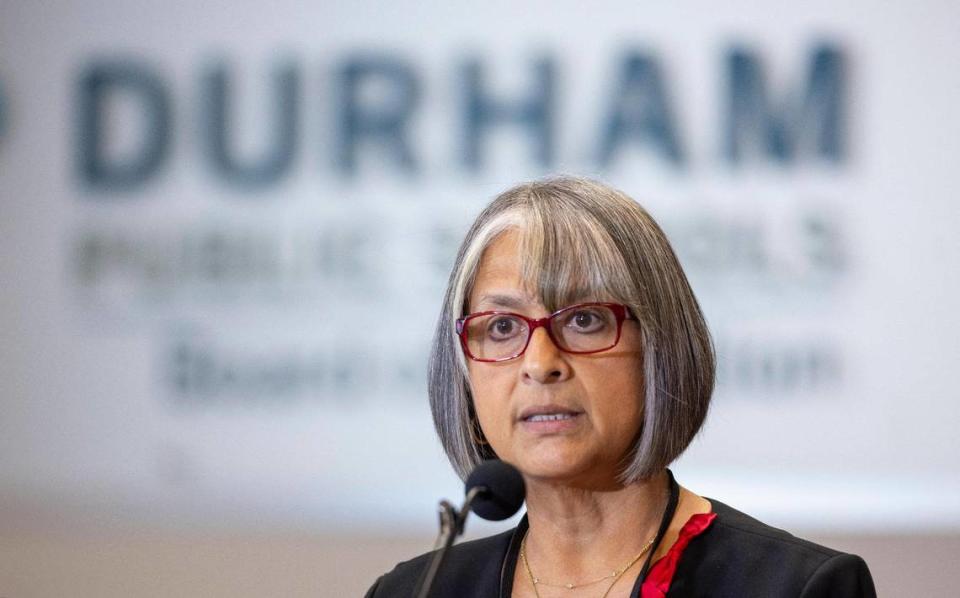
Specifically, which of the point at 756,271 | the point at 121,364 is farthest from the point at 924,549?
the point at 121,364

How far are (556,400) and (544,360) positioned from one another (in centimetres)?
6

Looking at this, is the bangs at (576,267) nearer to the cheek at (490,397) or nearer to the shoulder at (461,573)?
the cheek at (490,397)

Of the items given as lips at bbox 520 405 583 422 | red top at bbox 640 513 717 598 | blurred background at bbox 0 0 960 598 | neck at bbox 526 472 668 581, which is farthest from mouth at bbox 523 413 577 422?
blurred background at bbox 0 0 960 598

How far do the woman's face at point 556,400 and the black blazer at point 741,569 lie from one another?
0.59ft

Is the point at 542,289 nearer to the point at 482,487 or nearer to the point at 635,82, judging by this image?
the point at 482,487

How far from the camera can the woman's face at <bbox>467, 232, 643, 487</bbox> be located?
73.5 inches

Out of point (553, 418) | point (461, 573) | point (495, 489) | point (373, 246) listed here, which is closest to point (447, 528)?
point (495, 489)

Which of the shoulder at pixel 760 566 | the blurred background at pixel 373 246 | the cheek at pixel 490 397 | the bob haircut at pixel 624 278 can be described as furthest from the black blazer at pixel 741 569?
the blurred background at pixel 373 246

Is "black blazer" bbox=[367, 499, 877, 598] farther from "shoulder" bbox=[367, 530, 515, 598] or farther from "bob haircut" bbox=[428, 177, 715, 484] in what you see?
"bob haircut" bbox=[428, 177, 715, 484]

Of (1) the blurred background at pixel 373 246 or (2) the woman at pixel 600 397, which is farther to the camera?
(1) the blurred background at pixel 373 246

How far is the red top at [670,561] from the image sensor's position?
6.16 feet

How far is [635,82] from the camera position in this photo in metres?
3.69

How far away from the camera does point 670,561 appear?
1.91 meters

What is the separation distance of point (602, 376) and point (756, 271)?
182cm
